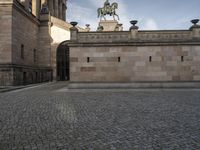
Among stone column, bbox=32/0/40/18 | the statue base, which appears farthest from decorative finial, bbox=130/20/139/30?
stone column, bbox=32/0/40/18

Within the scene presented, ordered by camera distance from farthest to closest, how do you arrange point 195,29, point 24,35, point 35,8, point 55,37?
point 55,37 → point 35,8 → point 24,35 → point 195,29

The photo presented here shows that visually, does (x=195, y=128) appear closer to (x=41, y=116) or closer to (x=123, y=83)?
(x=41, y=116)

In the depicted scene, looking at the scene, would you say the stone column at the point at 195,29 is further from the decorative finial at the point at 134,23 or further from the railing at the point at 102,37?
the railing at the point at 102,37

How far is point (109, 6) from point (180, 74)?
44.5 ft

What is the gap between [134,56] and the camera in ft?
59.4

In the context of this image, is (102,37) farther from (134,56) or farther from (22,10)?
(22,10)

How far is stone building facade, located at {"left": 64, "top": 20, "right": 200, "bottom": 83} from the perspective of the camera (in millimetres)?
17875

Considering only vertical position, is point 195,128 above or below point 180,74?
below

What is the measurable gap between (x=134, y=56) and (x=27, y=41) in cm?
1460

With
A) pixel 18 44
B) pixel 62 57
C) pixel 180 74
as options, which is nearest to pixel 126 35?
pixel 180 74

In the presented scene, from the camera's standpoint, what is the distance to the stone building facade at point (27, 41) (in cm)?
2114

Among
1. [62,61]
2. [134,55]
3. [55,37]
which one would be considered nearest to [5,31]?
[55,37]

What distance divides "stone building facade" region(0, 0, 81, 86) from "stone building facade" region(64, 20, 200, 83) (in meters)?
7.29

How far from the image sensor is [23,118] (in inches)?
277
